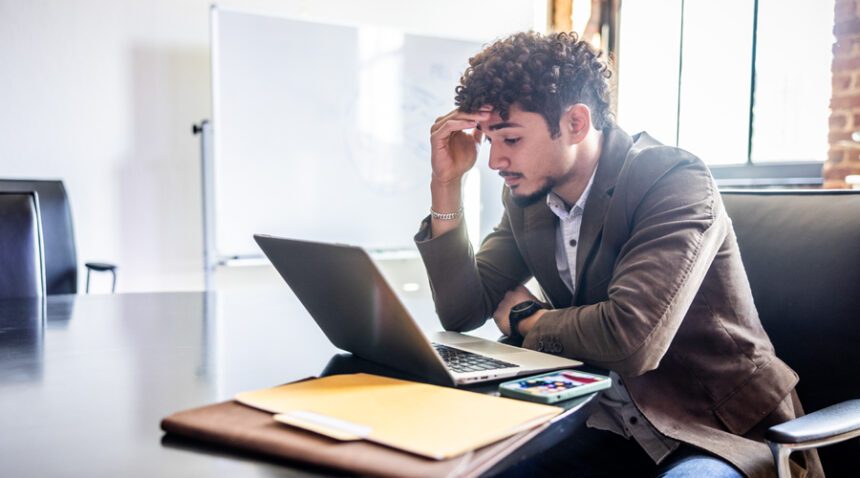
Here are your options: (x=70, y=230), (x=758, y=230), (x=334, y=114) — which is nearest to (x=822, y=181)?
(x=758, y=230)

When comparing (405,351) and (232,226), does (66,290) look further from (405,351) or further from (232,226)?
(405,351)

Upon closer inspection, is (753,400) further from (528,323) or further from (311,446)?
(311,446)

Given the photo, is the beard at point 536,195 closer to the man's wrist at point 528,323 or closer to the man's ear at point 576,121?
the man's ear at point 576,121

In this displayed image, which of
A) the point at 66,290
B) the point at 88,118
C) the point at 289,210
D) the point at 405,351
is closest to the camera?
the point at 405,351

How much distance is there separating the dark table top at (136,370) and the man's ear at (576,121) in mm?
384

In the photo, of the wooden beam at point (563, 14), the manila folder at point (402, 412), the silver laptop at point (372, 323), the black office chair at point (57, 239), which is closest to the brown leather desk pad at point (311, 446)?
the manila folder at point (402, 412)

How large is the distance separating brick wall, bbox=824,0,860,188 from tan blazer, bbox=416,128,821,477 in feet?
4.62

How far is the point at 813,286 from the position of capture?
106 centimetres

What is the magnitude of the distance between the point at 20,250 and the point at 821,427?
1.69 m

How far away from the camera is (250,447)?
1.74 feet

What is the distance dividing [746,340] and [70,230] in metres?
2.26

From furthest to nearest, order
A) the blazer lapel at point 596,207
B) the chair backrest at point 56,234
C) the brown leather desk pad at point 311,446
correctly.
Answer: the chair backrest at point 56,234 → the blazer lapel at point 596,207 → the brown leather desk pad at point 311,446

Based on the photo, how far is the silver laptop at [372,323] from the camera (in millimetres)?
707

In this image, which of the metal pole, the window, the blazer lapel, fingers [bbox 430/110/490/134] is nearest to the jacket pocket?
the blazer lapel
